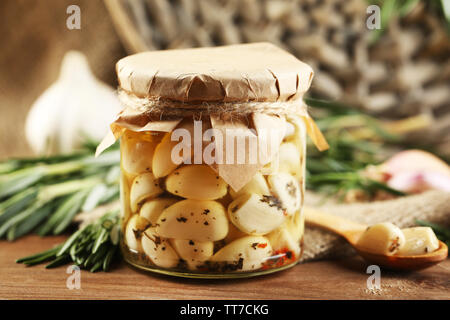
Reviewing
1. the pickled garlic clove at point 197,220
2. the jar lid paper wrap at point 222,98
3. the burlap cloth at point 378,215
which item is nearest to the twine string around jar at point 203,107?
the jar lid paper wrap at point 222,98

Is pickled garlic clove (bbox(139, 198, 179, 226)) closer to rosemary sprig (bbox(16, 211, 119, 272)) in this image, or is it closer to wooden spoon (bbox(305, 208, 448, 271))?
rosemary sprig (bbox(16, 211, 119, 272))

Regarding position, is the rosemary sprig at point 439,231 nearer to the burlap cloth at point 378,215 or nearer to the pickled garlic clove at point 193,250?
the burlap cloth at point 378,215

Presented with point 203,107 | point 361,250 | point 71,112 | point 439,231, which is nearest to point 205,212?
point 203,107

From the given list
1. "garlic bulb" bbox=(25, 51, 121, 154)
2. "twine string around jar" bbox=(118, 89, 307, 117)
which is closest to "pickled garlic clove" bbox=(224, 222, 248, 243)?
"twine string around jar" bbox=(118, 89, 307, 117)

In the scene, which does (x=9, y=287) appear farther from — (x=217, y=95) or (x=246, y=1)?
(x=246, y=1)

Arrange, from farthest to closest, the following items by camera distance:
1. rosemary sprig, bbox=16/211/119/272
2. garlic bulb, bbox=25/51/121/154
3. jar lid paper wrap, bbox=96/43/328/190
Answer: garlic bulb, bbox=25/51/121/154 < rosemary sprig, bbox=16/211/119/272 < jar lid paper wrap, bbox=96/43/328/190

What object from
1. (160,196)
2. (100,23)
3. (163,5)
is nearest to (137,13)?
(163,5)
